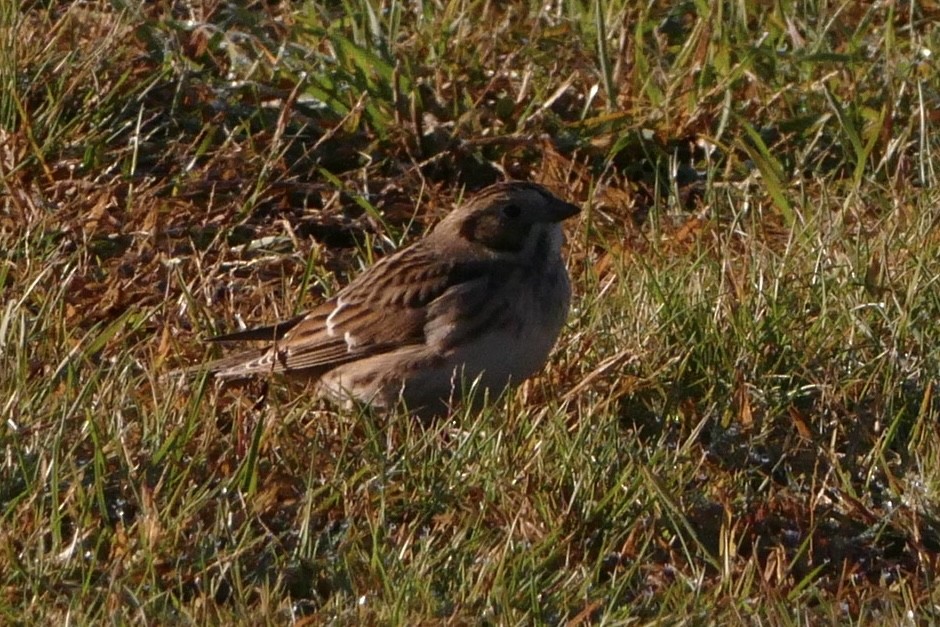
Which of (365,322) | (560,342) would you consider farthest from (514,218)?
(365,322)

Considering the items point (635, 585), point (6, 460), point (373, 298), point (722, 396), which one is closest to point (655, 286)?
point (722, 396)

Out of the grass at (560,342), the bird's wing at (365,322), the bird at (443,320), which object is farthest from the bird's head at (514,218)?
the grass at (560,342)

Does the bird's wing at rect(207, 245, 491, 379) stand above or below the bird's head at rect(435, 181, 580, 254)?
below

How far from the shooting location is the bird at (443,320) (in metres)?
5.59

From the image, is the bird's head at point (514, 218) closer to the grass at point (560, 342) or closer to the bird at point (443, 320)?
the bird at point (443, 320)

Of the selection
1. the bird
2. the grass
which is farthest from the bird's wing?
the grass

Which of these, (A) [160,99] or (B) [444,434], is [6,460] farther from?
(A) [160,99]

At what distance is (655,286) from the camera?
19.1 feet

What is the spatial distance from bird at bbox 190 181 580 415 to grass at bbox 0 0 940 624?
15 centimetres

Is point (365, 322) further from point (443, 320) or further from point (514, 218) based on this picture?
point (514, 218)

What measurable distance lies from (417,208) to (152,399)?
1.77 m

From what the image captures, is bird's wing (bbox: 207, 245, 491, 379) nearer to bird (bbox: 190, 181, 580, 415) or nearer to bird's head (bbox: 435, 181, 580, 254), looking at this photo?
bird (bbox: 190, 181, 580, 415)

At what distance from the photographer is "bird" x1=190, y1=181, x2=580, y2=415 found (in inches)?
220

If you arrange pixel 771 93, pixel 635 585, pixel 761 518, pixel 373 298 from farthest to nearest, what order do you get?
pixel 771 93 → pixel 373 298 → pixel 761 518 → pixel 635 585
